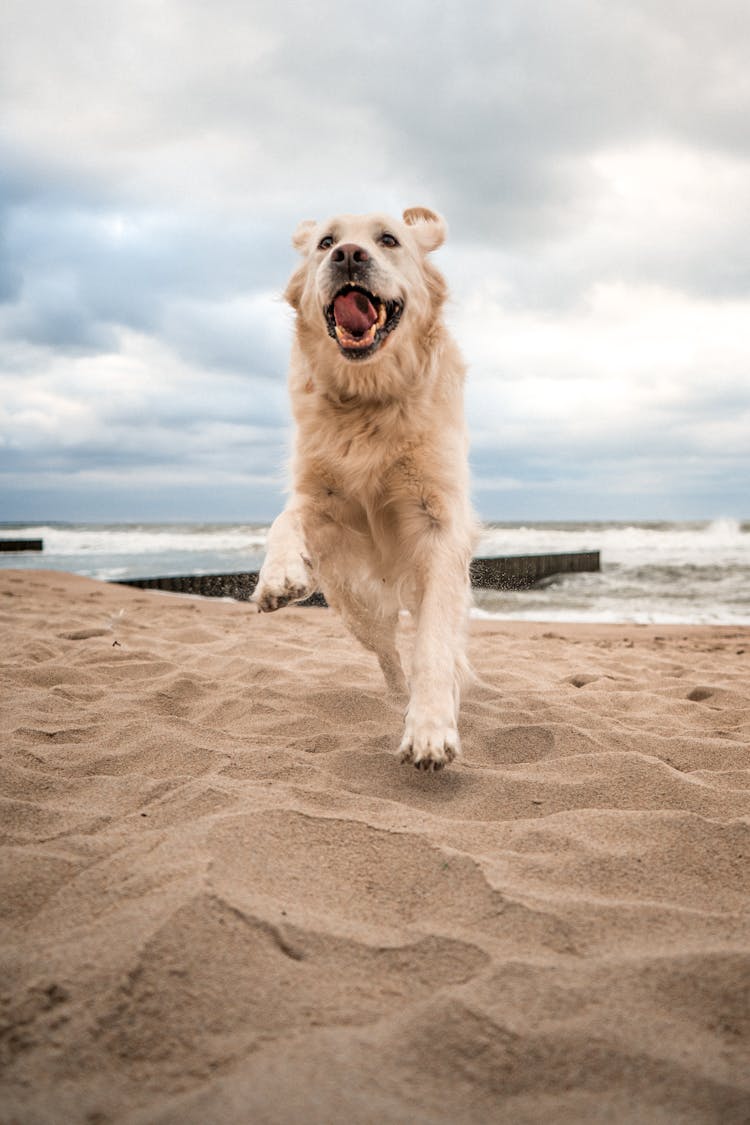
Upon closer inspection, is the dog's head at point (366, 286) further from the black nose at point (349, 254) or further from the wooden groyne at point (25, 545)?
the wooden groyne at point (25, 545)

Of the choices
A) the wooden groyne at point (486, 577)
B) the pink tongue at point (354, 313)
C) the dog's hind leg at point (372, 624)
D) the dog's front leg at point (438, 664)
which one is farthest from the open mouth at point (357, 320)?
the wooden groyne at point (486, 577)

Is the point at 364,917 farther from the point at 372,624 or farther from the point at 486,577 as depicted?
the point at 486,577

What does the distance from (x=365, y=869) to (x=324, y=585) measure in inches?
77.2

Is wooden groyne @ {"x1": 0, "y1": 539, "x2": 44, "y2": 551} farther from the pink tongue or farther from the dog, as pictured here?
the pink tongue

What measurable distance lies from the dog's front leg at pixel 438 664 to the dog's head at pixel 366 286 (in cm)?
100

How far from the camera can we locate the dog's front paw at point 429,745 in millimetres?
2406

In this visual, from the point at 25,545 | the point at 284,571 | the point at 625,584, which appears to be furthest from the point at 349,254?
the point at 25,545

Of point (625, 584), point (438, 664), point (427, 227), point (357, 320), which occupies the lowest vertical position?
point (438, 664)

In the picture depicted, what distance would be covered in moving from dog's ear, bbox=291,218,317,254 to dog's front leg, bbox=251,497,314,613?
1.70 m

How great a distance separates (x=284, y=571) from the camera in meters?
2.77

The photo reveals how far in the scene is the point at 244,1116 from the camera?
3.42 ft

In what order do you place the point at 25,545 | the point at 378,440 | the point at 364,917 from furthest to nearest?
the point at 25,545
the point at 378,440
the point at 364,917

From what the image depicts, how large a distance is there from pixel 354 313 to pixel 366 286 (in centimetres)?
13

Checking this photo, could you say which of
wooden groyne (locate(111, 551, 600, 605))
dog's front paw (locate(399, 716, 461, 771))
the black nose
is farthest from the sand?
wooden groyne (locate(111, 551, 600, 605))
